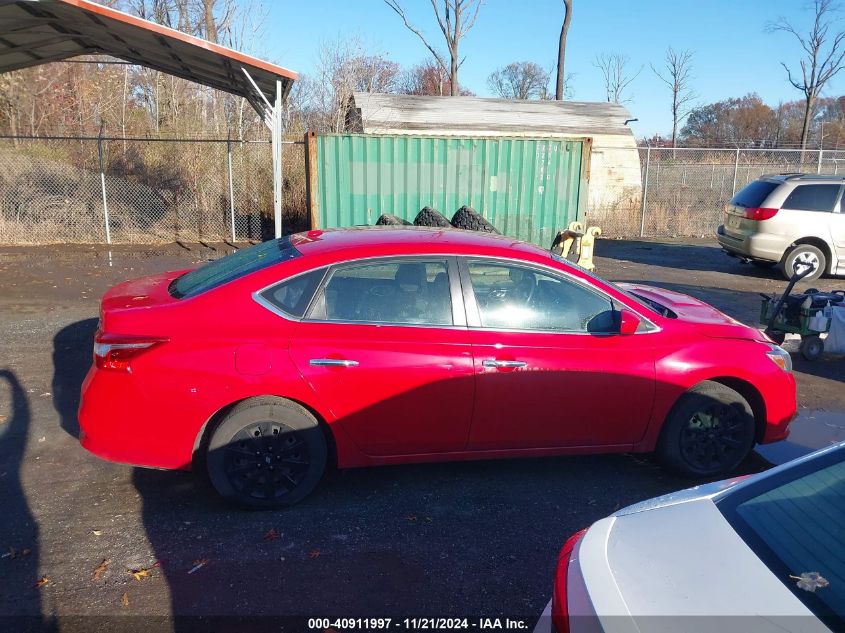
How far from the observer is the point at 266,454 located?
376cm

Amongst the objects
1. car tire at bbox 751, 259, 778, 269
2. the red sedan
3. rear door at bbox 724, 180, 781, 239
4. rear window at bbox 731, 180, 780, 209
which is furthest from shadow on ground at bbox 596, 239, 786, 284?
the red sedan

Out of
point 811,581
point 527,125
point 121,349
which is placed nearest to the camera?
point 811,581

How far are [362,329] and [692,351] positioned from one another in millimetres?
2081

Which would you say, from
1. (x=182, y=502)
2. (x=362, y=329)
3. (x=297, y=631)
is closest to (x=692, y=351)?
(x=362, y=329)

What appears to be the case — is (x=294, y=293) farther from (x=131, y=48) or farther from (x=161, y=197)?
(x=161, y=197)

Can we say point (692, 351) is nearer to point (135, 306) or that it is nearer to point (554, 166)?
point (135, 306)

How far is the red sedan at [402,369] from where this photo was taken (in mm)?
3652

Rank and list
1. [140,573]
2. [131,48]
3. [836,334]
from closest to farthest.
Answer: [140,573]
[836,334]
[131,48]

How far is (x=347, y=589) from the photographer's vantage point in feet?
10.5

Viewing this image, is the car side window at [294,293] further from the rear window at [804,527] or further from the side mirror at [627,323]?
the rear window at [804,527]

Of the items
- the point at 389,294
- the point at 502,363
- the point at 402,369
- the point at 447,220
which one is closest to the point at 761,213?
the point at 447,220

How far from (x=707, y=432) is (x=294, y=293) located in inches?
110

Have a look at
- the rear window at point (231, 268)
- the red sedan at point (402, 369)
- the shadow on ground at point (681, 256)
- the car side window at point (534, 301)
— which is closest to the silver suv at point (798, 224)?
the shadow on ground at point (681, 256)

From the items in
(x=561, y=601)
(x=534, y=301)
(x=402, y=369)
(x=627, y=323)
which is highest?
(x=534, y=301)
